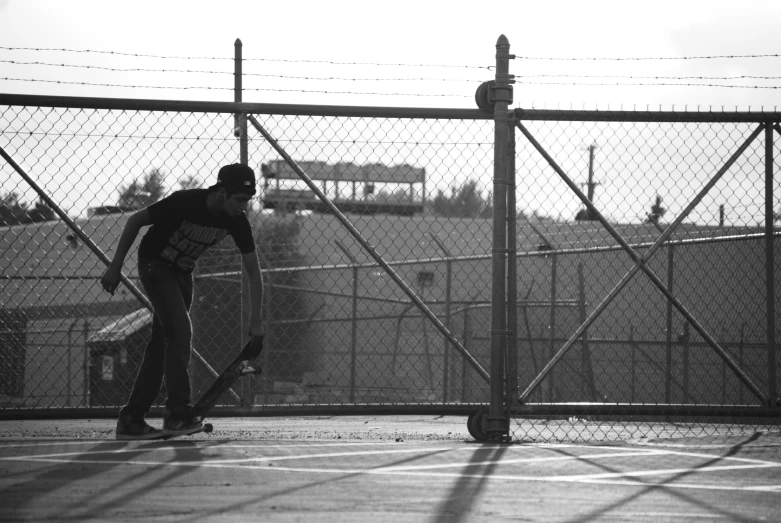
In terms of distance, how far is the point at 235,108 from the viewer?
244 inches

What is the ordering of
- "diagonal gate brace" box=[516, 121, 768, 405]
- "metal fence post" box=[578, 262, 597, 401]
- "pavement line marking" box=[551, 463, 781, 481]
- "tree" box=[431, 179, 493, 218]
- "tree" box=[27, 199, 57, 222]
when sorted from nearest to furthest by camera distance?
1. "pavement line marking" box=[551, 463, 781, 481]
2. "diagonal gate brace" box=[516, 121, 768, 405]
3. "tree" box=[27, 199, 57, 222]
4. "tree" box=[431, 179, 493, 218]
5. "metal fence post" box=[578, 262, 597, 401]

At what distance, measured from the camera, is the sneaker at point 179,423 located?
5.77m

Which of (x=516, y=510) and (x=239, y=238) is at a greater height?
(x=239, y=238)

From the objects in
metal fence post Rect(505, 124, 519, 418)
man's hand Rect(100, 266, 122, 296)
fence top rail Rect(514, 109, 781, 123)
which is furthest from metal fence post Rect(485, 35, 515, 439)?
man's hand Rect(100, 266, 122, 296)

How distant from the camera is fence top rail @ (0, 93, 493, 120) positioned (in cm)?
612

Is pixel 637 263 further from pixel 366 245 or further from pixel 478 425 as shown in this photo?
pixel 366 245

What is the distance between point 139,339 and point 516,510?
34.3 ft

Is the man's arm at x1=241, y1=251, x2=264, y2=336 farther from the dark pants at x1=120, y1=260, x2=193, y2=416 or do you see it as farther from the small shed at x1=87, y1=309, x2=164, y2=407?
the small shed at x1=87, y1=309, x2=164, y2=407

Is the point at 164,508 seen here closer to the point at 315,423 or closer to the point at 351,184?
the point at 351,184

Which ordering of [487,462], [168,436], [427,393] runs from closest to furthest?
1. [487,462]
2. [168,436]
3. [427,393]

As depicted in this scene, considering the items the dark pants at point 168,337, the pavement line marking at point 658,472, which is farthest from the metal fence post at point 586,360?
the dark pants at point 168,337

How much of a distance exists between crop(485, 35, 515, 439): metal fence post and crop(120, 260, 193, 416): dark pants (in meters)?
1.71

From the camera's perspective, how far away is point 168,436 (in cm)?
579

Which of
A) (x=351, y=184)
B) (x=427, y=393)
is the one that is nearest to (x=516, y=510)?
(x=351, y=184)
